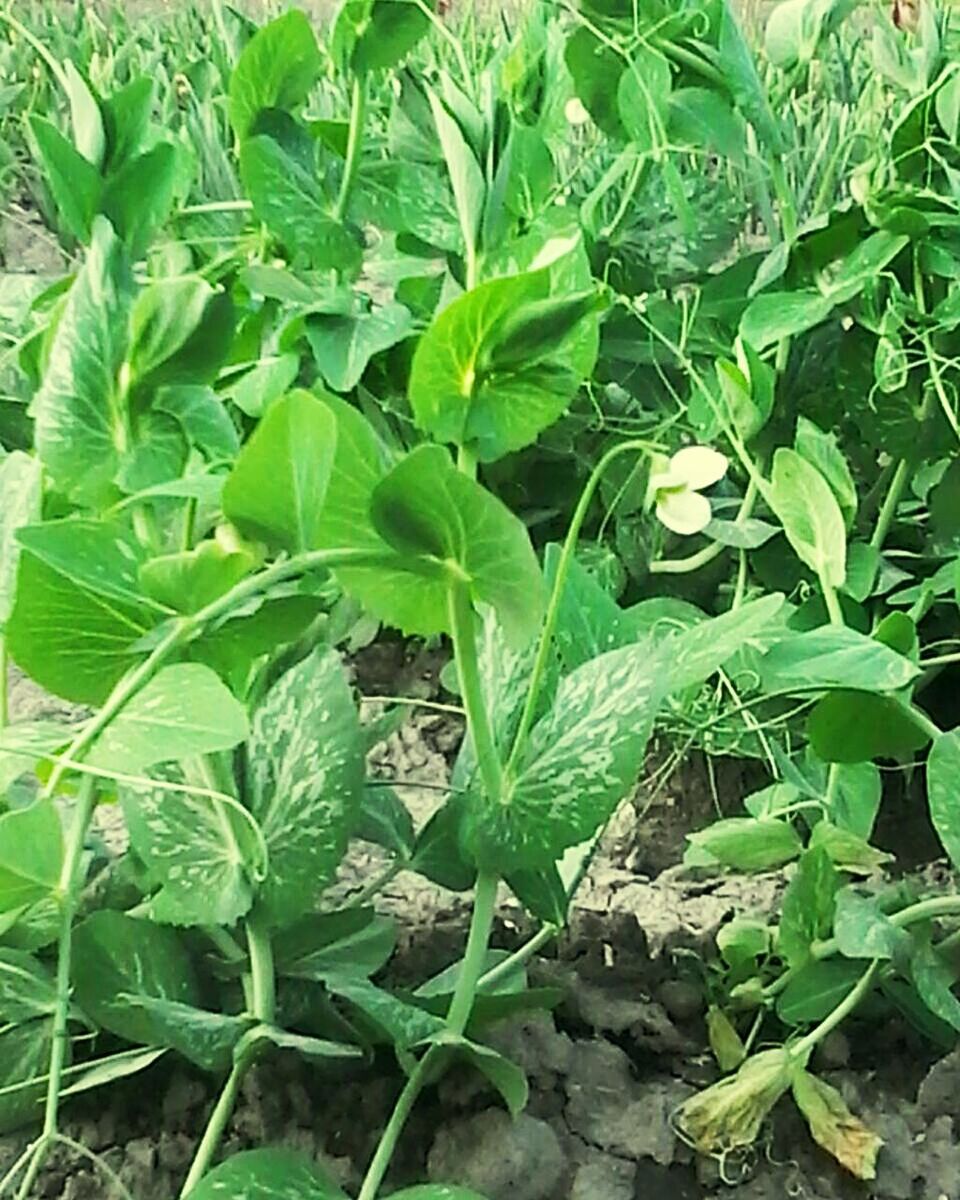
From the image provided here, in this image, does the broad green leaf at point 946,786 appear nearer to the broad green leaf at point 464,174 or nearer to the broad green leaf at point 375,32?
the broad green leaf at point 464,174

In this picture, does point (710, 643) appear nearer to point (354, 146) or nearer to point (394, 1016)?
point (394, 1016)

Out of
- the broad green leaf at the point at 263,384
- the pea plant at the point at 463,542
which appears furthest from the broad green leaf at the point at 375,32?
the broad green leaf at the point at 263,384

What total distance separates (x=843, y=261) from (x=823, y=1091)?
1.03 feet

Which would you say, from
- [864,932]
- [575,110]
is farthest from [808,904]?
[575,110]

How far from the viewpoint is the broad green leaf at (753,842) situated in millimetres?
489

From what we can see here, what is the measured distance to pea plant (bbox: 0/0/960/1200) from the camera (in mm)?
330

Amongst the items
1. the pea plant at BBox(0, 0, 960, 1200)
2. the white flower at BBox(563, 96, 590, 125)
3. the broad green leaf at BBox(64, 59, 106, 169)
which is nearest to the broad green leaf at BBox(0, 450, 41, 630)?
the pea plant at BBox(0, 0, 960, 1200)

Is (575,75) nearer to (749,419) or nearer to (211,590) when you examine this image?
(749,419)

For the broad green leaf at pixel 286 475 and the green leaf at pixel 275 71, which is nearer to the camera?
the broad green leaf at pixel 286 475

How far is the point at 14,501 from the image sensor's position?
38 cm

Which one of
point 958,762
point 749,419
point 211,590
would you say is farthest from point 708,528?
point 211,590

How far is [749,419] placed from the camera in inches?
21.8

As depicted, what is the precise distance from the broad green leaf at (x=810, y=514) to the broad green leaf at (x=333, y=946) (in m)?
0.19

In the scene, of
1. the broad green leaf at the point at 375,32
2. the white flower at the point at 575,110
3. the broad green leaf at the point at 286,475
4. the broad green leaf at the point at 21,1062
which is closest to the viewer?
the broad green leaf at the point at 286,475
